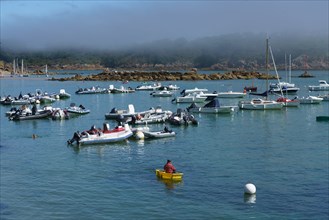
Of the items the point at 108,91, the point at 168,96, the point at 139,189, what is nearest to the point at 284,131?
the point at 139,189

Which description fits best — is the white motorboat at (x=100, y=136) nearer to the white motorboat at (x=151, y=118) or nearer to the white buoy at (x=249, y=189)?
the white motorboat at (x=151, y=118)

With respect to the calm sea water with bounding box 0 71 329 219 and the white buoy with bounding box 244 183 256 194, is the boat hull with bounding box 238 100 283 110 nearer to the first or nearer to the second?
the calm sea water with bounding box 0 71 329 219

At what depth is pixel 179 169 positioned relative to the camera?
35.7 m

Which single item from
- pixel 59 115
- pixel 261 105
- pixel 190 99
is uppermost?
pixel 190 99

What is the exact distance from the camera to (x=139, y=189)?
3070 cm

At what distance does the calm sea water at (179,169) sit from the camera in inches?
1069

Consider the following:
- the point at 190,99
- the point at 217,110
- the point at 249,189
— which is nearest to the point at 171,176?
the point at 249,189

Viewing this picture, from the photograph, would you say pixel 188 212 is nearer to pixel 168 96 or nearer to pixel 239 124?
pixel 239 124

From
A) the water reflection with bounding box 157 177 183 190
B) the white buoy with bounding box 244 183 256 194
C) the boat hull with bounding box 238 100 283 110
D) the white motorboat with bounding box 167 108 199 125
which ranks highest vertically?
the boat hull with bounding box 238 100 283 110

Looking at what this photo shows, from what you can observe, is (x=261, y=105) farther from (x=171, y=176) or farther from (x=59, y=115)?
(x=171, y=176)

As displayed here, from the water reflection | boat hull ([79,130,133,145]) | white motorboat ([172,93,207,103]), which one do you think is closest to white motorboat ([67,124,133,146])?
boat hull ([79,130,133,145])

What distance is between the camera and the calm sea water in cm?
2716

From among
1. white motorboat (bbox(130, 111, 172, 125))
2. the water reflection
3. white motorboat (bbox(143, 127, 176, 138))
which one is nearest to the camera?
the water reflection

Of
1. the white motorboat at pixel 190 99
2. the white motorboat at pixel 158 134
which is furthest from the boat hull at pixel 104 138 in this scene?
the white motorboat at pixel 190 99
